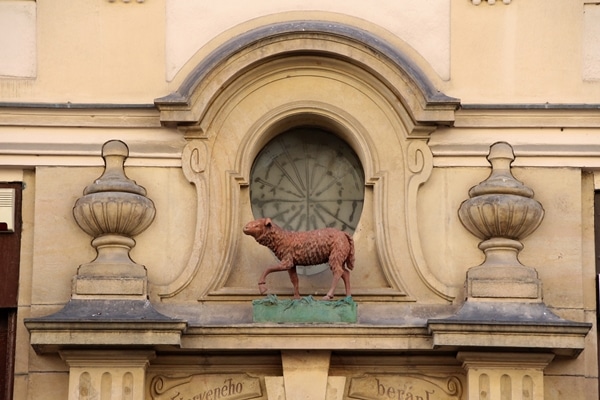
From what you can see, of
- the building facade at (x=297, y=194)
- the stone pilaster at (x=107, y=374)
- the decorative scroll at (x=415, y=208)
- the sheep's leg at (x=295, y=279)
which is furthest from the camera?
the decorative scroll at (x=415, y=208)

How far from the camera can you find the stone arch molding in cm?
1950

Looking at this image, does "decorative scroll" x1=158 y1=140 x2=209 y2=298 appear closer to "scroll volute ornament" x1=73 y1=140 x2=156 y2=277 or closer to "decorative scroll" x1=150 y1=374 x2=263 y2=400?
"scroll volute ornament" x1=73 y1=140 x2=156 y2=277

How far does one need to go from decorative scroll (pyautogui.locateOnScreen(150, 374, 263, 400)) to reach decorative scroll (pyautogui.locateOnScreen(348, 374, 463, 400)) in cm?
88

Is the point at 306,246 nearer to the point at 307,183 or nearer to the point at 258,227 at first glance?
the point at 258,227

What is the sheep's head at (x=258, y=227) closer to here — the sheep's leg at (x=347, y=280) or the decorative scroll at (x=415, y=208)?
the sheep's leg at (x=347, y=280)

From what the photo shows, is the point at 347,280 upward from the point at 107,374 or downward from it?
upward

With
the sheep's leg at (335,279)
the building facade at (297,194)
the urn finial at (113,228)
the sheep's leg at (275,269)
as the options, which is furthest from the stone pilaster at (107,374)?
the sheep's leg at (335,279)

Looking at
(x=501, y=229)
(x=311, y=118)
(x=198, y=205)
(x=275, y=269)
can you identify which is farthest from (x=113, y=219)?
(x=501, y=229)

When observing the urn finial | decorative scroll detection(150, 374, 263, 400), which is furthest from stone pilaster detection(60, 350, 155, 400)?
the urn finial

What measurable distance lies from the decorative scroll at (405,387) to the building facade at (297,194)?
0.02 m

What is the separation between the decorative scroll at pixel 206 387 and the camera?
758 inches

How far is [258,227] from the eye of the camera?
19.0 meters

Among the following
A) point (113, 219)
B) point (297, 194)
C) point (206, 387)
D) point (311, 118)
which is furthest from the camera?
point (297, 194)

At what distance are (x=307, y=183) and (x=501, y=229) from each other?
1.89 meters
